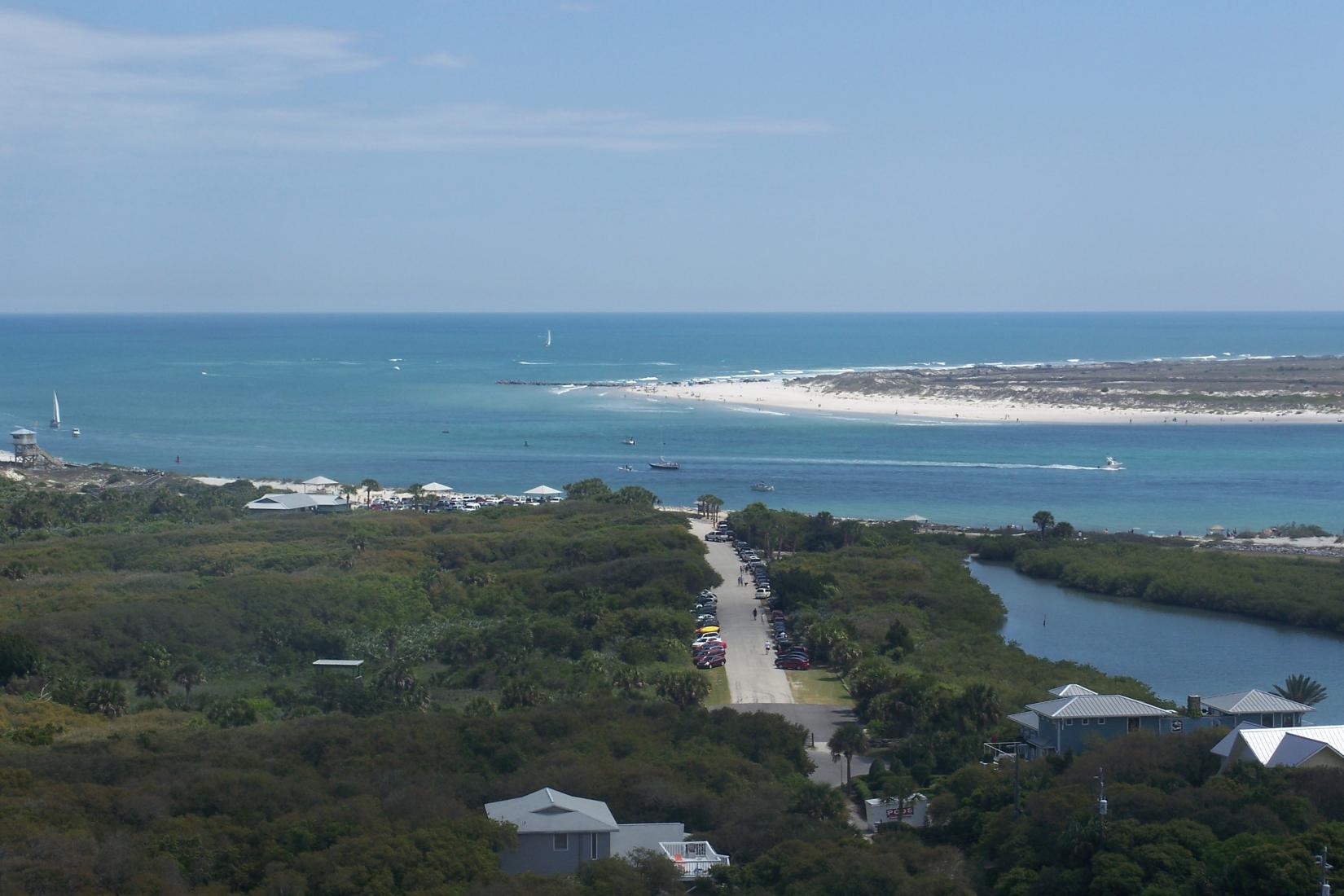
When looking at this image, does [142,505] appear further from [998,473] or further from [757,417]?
[757,417]

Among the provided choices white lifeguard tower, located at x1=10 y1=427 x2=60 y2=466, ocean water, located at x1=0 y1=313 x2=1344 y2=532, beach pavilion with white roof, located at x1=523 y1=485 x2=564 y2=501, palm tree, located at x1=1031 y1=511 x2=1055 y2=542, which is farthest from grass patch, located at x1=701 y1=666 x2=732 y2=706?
white lifeguard tower, located at x1=10 y1=427 x2=60 y2=466

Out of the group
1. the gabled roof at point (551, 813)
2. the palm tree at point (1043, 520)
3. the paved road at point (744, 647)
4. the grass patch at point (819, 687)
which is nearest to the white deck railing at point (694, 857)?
the gabled roof at point (551, 813)

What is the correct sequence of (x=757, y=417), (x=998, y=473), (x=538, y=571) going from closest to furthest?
(x=538, y=571) → (x=998, y=473) → (x=757, y=417)

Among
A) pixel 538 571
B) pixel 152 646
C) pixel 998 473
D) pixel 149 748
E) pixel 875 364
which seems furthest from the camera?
pixel 875 364

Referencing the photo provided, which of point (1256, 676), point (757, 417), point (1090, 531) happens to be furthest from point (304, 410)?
point (1256, 676)

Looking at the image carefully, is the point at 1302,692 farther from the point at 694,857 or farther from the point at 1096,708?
the point at 694,857

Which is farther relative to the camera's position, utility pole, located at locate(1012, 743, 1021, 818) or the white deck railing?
utility pole, located at locate(1012, 743, 1021, 818)

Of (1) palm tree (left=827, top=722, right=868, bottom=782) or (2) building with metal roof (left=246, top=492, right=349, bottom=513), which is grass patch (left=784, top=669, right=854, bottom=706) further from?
(2) building with metal roof (left=246, top=492, right=349, bottom=513)
